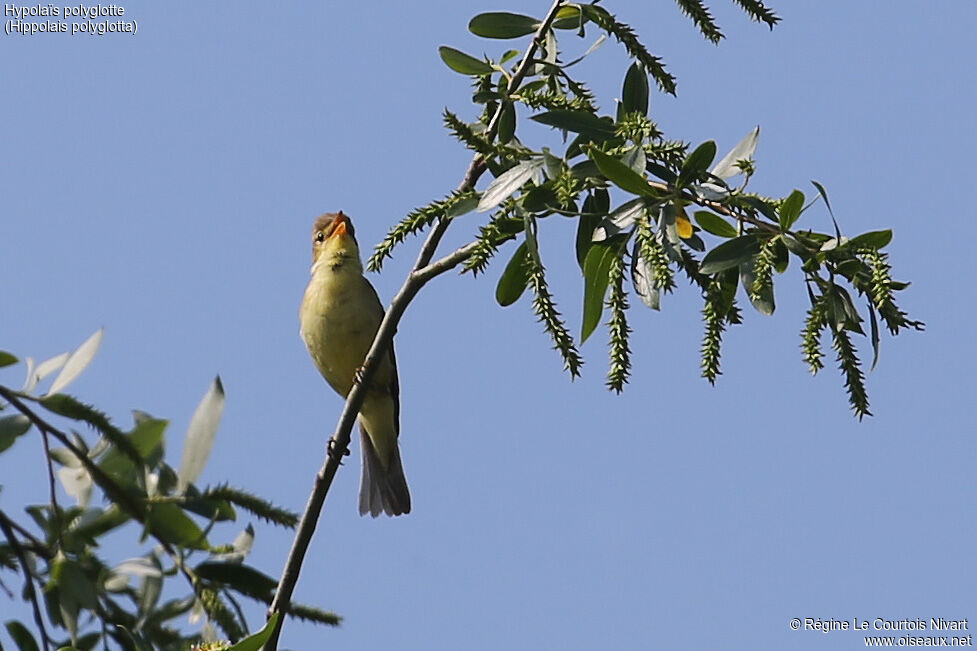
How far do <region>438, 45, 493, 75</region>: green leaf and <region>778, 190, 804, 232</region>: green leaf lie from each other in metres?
1.21

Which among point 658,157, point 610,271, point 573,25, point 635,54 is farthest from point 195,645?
point 573,25

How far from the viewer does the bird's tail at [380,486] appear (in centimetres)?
706

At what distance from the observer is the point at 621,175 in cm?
255

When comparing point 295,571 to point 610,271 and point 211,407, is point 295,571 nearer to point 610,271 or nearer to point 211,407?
point 211,407

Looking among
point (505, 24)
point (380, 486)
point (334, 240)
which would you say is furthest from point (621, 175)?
point (380, 486)

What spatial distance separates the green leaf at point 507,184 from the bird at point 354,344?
3.40m

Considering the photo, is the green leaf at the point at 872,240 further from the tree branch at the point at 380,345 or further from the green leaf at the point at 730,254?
the tree branch at the point at 380,345

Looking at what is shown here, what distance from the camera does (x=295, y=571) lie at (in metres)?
3.01

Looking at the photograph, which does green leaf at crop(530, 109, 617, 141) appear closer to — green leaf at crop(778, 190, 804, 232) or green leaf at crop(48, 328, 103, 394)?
green leaf at crop(778, 190, 804, 232)

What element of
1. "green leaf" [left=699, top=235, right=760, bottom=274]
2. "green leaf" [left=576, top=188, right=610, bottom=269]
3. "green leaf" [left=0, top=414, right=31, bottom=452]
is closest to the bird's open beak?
"green leaf" [left=576, top=188, right=610, bottom=269]

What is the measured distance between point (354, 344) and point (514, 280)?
352 cm

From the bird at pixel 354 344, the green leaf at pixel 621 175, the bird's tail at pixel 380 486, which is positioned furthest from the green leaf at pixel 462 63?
the bird's tail at pixel 380 486

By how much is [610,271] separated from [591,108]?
653mm

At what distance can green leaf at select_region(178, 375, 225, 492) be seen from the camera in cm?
240
